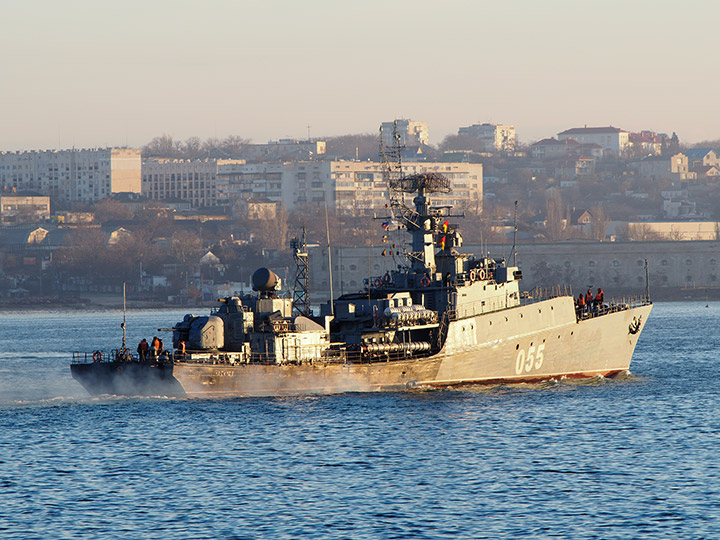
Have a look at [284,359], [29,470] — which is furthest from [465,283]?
[29,470]

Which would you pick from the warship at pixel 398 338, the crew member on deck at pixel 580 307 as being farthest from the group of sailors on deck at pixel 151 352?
the crew member on deck at pixel 580 307

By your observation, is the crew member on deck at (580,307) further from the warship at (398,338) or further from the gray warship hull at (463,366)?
the gray warship hull at (463,366)

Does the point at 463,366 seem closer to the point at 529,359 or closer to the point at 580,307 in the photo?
the point at 529,359

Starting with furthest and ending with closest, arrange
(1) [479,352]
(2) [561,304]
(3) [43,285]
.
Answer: (3) [43,285], (2) [561,304], (1) [479,352]

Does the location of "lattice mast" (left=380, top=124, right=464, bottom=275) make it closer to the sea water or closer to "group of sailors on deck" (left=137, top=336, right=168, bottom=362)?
the sea water

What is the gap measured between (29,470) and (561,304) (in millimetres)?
28654

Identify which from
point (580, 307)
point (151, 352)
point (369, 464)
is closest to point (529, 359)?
point (580, 307)

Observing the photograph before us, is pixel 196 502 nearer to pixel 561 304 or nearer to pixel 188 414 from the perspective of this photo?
pixel 188 414

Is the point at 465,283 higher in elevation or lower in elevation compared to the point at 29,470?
higher

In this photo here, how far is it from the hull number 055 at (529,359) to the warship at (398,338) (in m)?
0.06

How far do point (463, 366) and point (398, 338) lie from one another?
317cm

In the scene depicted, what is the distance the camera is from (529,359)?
57.1 metres

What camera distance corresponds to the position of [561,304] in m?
58.5

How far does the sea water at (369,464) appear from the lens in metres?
32.4
